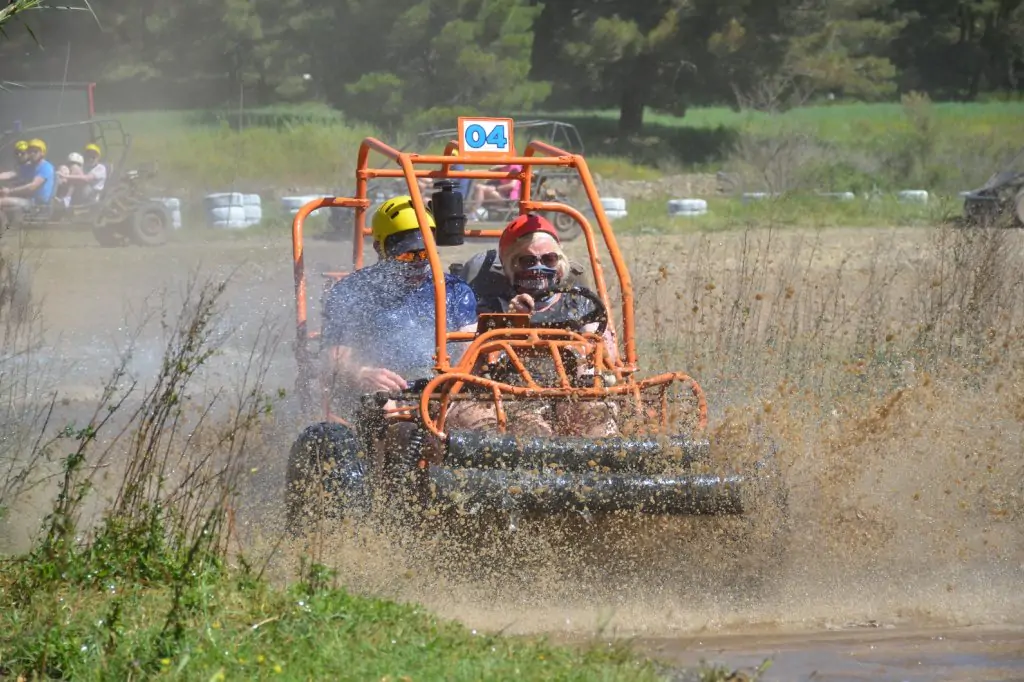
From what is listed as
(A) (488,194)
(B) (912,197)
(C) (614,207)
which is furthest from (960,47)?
(A) (488,194)

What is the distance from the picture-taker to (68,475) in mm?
5258

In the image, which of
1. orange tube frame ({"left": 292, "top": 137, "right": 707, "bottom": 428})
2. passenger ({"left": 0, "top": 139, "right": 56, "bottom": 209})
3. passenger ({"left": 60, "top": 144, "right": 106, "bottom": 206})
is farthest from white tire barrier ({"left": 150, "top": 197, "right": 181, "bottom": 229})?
orange tube frame ({"left": 292, "top": 137, "right": 707, "bottom": 428})

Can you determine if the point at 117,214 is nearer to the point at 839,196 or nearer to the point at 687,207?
the point at 687,207

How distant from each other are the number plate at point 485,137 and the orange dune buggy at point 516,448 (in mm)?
148

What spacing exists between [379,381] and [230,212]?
16.6m

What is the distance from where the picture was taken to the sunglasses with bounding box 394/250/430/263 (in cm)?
746

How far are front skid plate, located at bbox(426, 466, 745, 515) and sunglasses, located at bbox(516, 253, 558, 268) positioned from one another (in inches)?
69.4

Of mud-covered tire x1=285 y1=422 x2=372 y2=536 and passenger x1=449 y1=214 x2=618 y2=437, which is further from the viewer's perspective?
passenger x1=449 y1=214 x2=618 y2=437

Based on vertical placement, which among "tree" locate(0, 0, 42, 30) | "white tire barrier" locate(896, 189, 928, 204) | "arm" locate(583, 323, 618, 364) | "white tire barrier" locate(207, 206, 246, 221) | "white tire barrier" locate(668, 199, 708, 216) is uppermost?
"tree" locate(0, 0, 42, 30)

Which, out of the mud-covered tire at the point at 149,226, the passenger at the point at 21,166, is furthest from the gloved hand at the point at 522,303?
the passenger at the point at 21,166

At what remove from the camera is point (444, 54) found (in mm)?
32781

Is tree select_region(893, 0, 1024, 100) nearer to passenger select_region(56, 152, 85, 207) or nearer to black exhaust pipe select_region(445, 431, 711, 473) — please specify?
passenger select_region(56, 152, 85, 207)

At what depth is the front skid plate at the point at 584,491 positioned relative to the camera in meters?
5.80

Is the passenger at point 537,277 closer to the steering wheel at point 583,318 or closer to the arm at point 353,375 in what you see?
the steering wheel at point 583,318
